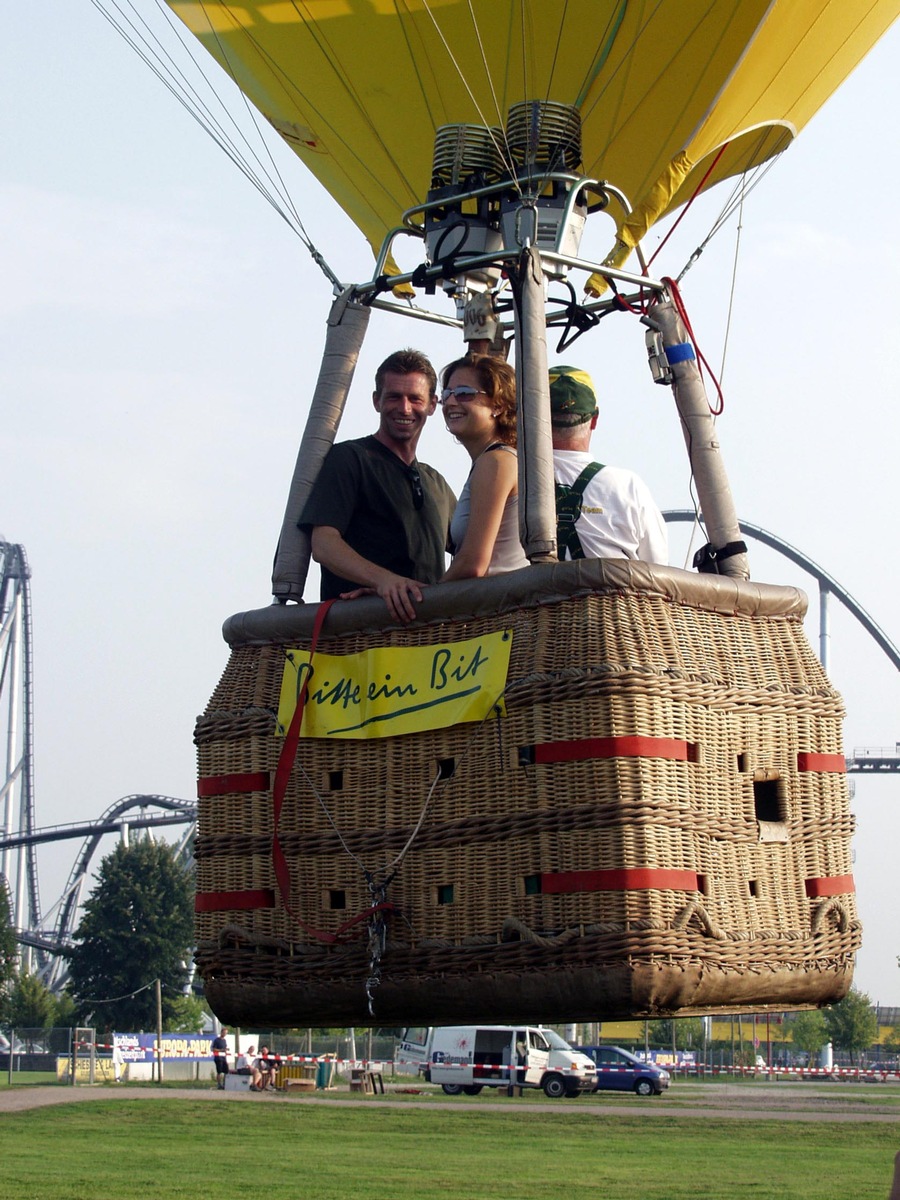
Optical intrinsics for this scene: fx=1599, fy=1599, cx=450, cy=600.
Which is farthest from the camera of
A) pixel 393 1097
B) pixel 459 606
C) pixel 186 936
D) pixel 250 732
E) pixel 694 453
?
pixel 186 936

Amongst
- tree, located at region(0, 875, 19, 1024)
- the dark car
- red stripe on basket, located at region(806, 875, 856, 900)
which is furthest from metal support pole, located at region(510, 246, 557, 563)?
tree, located at region(0, 875, 19, 1024)

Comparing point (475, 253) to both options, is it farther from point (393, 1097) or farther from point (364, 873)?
point (393, 1097)

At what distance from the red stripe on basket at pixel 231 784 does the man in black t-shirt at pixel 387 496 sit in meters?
0.48

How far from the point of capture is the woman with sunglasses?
3562mm

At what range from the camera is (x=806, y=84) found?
461 cm

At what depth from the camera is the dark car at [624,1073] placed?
3109 cm

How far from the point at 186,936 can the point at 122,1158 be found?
134ft

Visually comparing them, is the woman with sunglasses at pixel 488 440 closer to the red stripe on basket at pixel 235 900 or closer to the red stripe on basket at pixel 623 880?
the red stripe on basket at pixel 623 880

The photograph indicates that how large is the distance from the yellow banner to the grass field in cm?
942

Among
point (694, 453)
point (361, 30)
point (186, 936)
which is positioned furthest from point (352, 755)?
point (186, 936)

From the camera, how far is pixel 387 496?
12.7 feet

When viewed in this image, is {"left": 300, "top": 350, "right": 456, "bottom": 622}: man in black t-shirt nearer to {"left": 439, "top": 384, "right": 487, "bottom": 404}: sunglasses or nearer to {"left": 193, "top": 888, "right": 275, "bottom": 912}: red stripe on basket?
{"left": 439, "top": 384, "right": 487, "bottom": 404}: sunglasses

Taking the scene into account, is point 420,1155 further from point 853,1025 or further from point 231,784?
point 853,1025

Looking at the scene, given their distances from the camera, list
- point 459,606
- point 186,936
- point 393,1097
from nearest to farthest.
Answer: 1. point 459,606
2. point 393,1097
3. point 186,936
